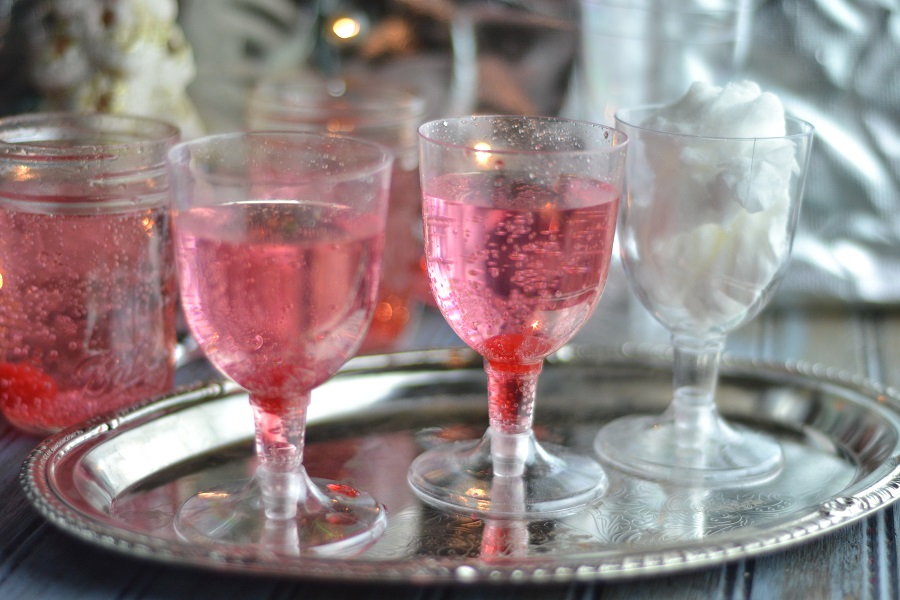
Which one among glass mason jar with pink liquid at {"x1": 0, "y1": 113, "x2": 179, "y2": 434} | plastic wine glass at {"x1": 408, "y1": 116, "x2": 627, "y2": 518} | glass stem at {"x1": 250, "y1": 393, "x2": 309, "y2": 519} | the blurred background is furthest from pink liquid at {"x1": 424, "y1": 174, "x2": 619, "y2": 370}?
the blurred background

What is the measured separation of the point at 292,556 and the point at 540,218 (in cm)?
23

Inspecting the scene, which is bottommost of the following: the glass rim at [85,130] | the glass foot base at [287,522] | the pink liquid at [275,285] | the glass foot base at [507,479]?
the glass foot base at [507,479]

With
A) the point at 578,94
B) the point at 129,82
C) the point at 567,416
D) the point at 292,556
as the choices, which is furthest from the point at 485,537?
the point at 578,94

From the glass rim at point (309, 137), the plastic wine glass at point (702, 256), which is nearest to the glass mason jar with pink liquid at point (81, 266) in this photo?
the glass rim at point (309, 137)

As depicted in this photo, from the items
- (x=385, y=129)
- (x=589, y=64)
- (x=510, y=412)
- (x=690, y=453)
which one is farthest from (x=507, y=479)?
(x=589, y=64)

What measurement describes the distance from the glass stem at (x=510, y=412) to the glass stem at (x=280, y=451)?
0.13m

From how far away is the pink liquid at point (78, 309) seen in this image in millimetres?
763

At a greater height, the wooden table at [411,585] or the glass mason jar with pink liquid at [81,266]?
the glass mason jar with pink liquid at [81,266]

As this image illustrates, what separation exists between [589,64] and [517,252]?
1.72ft

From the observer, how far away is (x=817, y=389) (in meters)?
0.89

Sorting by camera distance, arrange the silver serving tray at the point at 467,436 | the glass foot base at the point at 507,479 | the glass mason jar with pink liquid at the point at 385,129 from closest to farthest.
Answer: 1. the silver serving tray at the point at 467,436
2. the glass foot base at the point at 507,479
3. the glass mason jar with pink liquid at the point at 385,129

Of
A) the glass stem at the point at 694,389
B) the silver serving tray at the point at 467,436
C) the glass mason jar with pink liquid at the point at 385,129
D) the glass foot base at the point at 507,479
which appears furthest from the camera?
the glass mason jar with pink liquid at the point at 385,129

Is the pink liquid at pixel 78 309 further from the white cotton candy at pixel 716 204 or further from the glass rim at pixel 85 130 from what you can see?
the white cotton candy at pixel 716 204

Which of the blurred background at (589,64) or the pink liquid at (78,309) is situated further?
the blurred background at (589,64)
